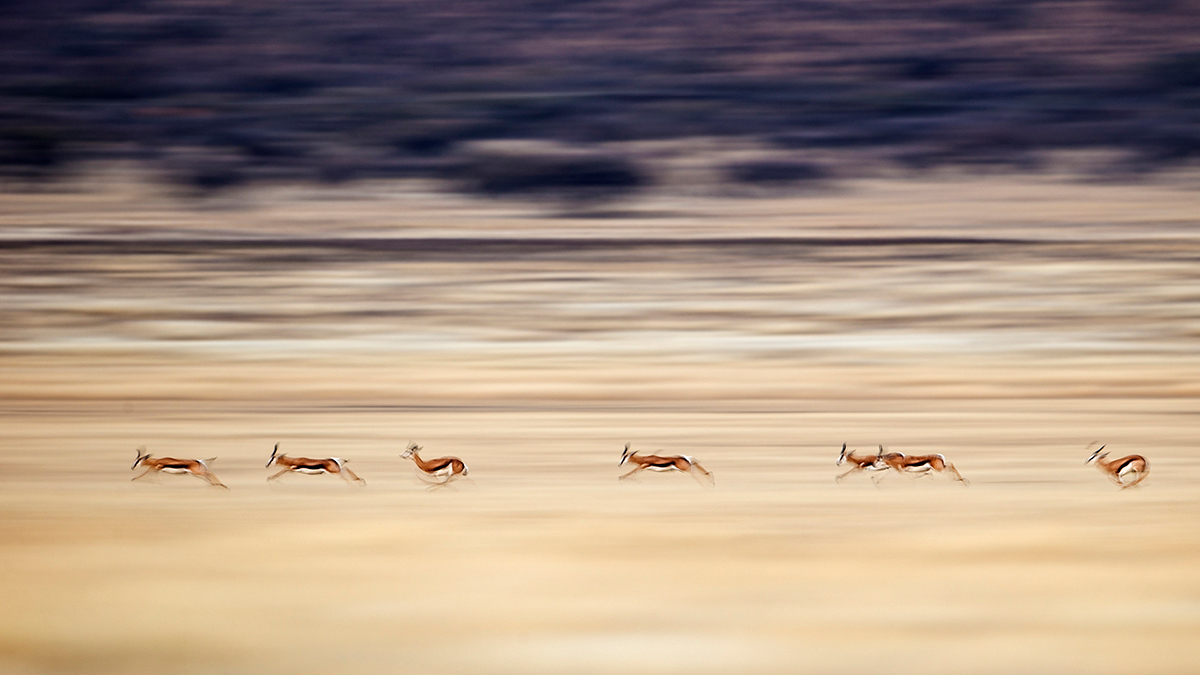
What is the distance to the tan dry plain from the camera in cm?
253

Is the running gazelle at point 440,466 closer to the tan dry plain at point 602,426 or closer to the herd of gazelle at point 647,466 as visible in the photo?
the herd of gazelle at point 647,466

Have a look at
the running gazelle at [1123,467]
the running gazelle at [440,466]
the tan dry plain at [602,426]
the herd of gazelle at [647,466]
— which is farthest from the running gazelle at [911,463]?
the running gazelle at [440,466]

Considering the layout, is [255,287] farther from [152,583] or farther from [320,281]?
[152,583]

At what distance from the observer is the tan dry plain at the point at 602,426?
2.53 metres

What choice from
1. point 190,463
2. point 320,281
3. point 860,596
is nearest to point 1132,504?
point 860,596

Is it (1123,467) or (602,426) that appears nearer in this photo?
(1123,467)

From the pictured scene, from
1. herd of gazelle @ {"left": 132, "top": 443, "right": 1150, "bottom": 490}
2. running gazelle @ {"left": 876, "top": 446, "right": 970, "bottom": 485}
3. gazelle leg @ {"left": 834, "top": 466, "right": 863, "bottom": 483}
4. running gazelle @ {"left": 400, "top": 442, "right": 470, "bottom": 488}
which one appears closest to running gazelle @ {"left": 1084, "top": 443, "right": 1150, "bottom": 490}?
herd of gazelle @ {"left": 132, "top": 443, "right": 1150, "bottom": 490}

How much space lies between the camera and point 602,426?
13.8 ft

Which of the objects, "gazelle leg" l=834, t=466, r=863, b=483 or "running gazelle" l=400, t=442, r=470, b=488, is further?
"gazelle leg" l=834, t=466, r=863, b=483

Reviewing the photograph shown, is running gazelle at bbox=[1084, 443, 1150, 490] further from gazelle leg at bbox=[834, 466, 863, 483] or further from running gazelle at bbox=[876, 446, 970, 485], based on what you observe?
gazelle leg at bbox=[834, 466, 863, 483]

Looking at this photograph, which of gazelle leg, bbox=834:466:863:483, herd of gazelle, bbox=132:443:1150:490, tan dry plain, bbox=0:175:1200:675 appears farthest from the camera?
gazelle leg, bbox=834:466:863:483

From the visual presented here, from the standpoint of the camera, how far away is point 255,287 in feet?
18.6

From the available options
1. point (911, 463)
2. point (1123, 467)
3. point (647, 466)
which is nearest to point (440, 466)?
point (647, 466)

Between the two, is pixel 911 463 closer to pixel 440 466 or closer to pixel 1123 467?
pixel 1123 467
